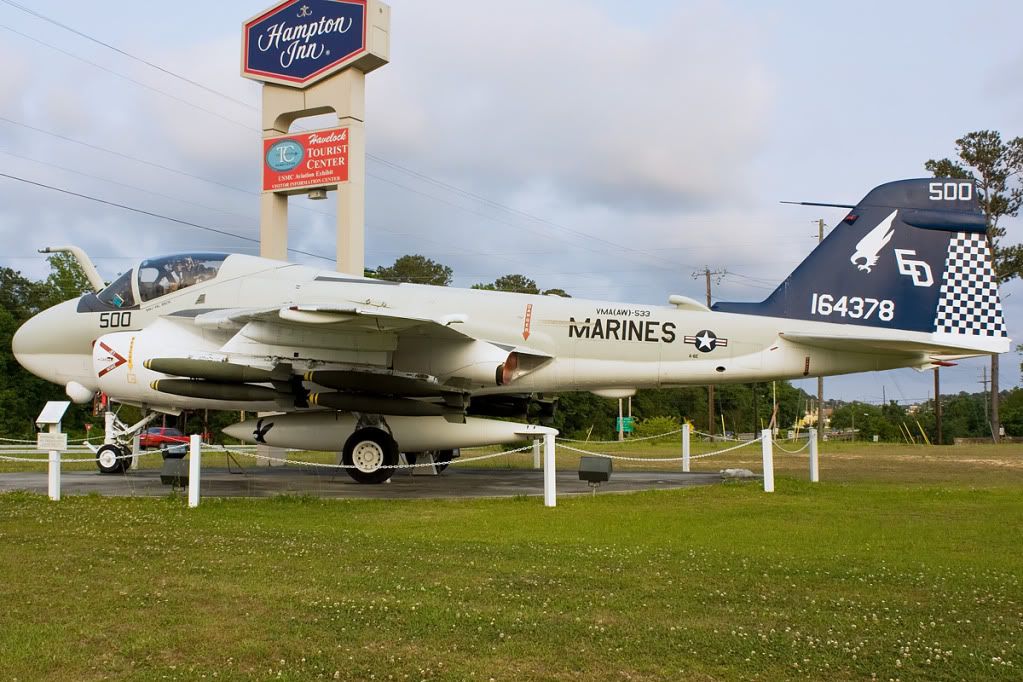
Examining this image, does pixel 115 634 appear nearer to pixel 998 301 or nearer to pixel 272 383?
pixel 272 383

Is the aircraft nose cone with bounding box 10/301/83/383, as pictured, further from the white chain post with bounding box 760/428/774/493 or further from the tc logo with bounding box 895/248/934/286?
the tc logo with bounding box 895/248/934/286

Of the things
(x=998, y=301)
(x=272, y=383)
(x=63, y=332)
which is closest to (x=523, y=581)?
(x=272, y=383)

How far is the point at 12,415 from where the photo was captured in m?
48.5

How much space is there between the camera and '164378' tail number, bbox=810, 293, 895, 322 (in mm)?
12766

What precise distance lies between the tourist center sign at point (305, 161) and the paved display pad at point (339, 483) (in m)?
11.2

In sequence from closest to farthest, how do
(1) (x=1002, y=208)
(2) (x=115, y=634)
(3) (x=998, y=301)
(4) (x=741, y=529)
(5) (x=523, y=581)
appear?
(2) (x=115, y=634)
(5) (x=523, y=581)
(4) (x=741, y=529)
(3) (x=998, y=301)
(1) (x=1002, y=208)

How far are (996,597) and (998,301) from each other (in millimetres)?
8263

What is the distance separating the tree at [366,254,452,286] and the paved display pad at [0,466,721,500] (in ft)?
160

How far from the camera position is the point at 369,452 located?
43.1 ft

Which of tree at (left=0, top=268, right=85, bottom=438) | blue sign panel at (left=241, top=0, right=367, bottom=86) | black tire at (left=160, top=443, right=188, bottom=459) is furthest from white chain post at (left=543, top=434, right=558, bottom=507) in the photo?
tree at (left=0, top=268, right=85, bottom=438)

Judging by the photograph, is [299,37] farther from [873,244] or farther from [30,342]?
[873,244]

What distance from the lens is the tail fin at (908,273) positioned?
12375 millimetres

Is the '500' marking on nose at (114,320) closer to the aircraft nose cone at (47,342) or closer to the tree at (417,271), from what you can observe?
the aircraft nose cone at (47,342)

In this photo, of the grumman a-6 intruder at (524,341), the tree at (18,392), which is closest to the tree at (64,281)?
the tree at (18,392)
